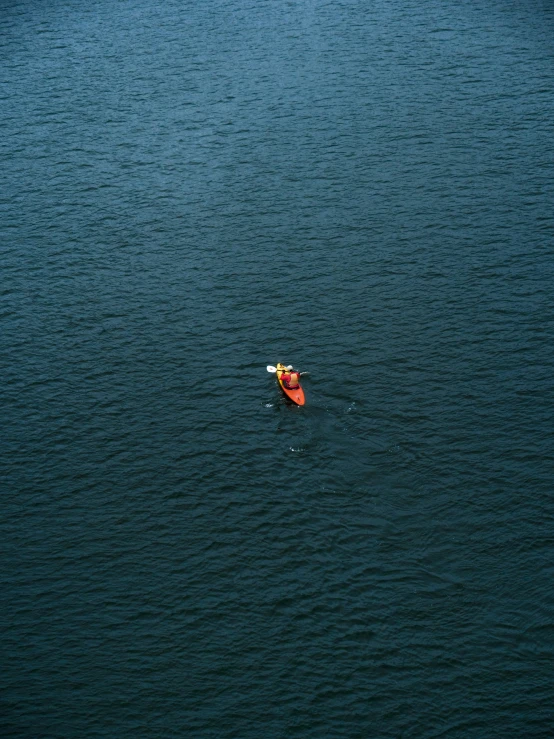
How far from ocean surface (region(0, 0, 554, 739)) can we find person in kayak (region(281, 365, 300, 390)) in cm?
233

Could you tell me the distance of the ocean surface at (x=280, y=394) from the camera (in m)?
71.2

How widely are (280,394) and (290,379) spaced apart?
315 centimetres

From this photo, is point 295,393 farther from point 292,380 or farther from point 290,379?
point 290,379

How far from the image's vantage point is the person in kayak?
93.7 meters

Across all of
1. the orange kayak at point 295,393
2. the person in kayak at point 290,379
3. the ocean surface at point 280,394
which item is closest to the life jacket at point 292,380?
the person in kayak at point 290,379

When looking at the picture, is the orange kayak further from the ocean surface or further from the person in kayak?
the ocean surface

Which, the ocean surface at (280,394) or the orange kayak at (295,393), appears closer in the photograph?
the ocean surface at (280,394)

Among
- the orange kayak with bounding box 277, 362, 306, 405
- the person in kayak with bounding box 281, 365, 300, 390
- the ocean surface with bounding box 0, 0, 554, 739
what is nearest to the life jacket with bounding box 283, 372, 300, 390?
the person in kayak with bounding box 281, 365, 300, 390

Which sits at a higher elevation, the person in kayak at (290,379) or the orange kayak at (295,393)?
the person in kayak at (290,379)

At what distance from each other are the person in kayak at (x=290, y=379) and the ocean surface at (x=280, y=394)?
2332 mm

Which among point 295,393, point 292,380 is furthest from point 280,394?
point 292,380

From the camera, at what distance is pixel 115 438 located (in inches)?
3693

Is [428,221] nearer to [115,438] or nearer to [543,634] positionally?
[115,438]

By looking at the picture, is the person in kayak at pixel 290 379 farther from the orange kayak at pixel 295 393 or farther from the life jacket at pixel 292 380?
the orange kayak at pixel 295 393
